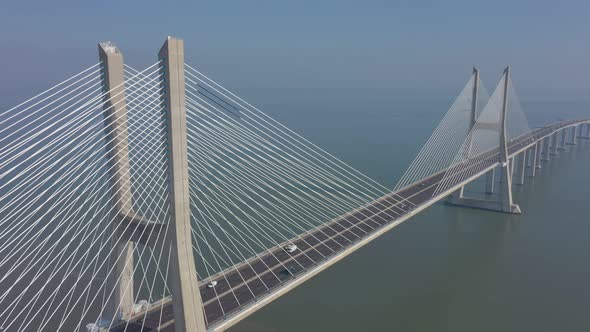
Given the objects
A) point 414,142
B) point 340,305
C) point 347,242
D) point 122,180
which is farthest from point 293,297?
point 414,142

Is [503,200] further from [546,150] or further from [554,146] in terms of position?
[554,146]

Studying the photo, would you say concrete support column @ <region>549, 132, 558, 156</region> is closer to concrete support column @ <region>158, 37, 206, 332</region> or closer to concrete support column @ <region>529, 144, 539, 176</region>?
concrete support column @ <region>529, 144, 539, 176</region>

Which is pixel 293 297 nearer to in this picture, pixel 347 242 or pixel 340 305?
pixel 340 305

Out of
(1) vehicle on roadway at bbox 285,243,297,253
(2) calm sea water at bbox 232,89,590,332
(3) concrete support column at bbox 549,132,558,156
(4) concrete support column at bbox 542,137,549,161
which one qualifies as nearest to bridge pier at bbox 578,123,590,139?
(3) concrete support column at bbox 549,132,558,156

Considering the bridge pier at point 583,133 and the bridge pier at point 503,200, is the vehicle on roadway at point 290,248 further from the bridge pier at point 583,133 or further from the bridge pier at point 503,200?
the bridge pier at point 583,133

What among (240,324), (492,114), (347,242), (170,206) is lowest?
(240,324)

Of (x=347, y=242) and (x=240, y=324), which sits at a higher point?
(x=347, y=242)
